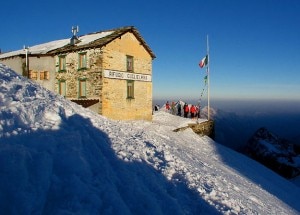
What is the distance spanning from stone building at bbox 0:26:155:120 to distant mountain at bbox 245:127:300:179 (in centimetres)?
1221

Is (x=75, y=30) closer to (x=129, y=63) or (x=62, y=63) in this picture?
(x=62, y=63)

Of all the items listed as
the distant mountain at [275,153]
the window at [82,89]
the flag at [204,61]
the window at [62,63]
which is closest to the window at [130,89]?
the window at [82,89]

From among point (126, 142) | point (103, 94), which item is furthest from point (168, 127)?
point (126, 142)

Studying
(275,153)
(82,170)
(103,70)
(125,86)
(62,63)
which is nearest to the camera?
(82,170)

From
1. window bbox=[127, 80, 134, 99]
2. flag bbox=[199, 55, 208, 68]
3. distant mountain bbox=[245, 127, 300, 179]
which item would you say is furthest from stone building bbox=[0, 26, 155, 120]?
distant mountain bbox=[245, 127, 300, 179]

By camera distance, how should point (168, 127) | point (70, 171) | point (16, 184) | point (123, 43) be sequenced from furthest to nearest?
1. point (123, 43)
2. point (168, 127)
3. point (70, 171)
4. point (16, 184)

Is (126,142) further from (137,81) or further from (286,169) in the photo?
(286,169)

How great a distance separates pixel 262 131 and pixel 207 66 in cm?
1167

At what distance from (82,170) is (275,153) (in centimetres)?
2546

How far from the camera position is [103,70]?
22031mm

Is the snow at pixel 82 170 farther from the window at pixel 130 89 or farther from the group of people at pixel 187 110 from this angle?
the group of people at pixel 187 110

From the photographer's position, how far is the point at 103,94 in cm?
2200

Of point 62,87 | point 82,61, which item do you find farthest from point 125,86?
point 62,87

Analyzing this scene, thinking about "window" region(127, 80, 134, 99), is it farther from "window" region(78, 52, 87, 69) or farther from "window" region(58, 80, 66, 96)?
"window" region(58, 80, 66, 96)
